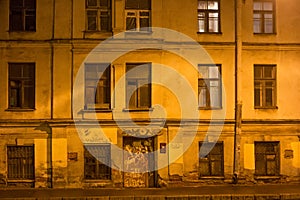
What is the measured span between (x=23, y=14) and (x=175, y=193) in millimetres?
9167

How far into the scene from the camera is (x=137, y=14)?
2208 cm

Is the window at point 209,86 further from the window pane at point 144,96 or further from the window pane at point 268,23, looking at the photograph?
the window pane at point 268,23

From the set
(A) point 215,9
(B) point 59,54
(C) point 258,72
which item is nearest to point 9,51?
(B) point 59,54

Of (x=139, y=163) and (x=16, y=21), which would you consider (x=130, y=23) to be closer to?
(x=16, y=21)

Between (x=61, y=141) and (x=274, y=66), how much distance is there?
904 centimetres

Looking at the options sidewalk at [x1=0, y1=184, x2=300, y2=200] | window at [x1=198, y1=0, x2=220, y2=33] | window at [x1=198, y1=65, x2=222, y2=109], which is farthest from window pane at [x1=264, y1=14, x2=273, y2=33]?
sidewalk at [x1=0, y1=184, x2=300, y2=200]

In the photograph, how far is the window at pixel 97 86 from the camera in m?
21.8

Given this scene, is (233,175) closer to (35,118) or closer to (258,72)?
(258,72)

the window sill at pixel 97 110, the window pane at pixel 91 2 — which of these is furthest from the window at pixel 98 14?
the window sill at pixel 97 110

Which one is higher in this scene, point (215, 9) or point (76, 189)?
point (215, 9)

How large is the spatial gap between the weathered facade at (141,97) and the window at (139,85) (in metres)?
0.04

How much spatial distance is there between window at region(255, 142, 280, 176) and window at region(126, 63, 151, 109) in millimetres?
4880

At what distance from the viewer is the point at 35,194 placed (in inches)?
781

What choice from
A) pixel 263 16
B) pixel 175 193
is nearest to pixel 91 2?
pixel 263 16
